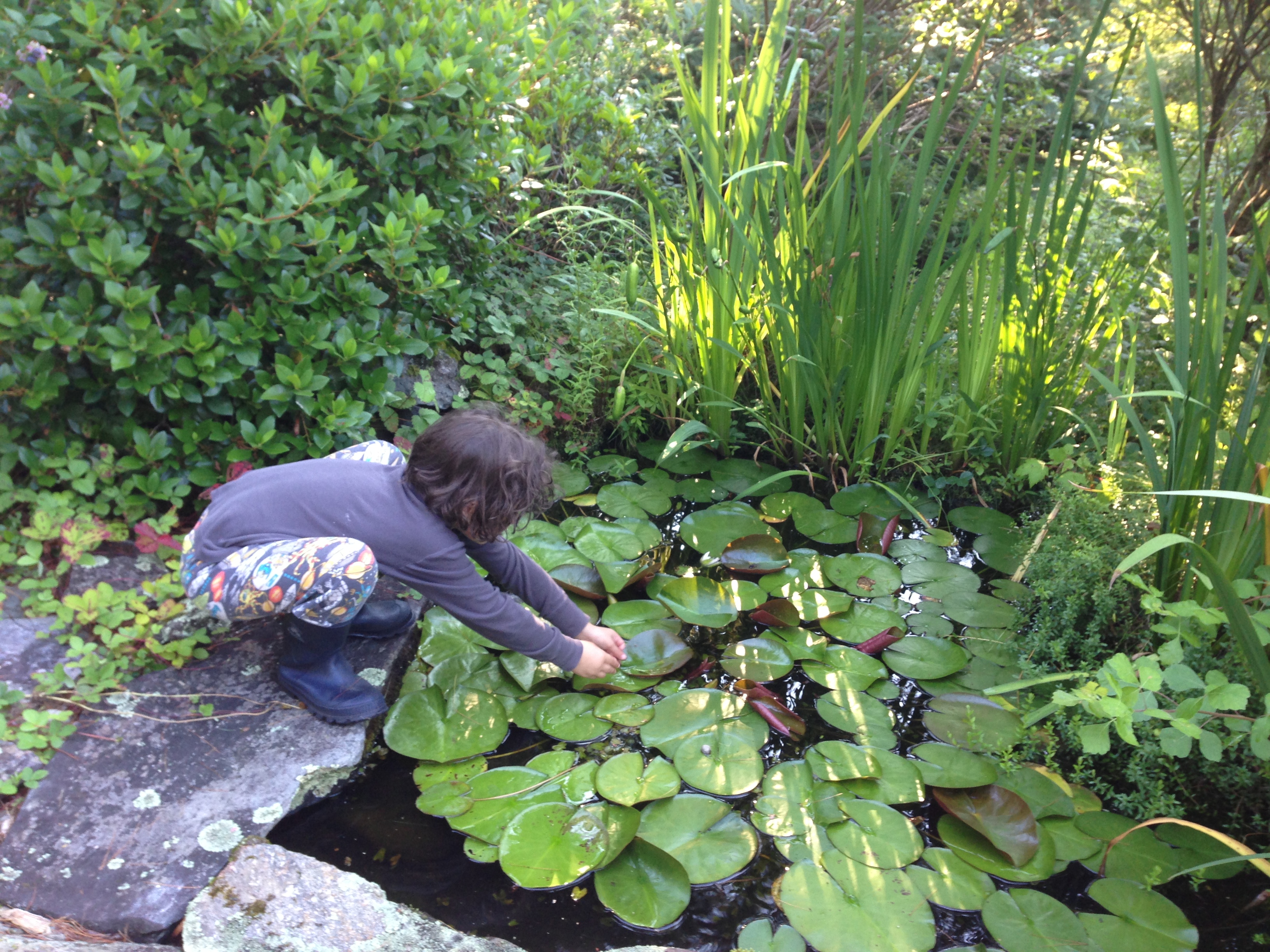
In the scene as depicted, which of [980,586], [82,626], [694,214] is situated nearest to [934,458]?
[980,586]

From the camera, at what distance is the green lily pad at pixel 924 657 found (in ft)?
6.19

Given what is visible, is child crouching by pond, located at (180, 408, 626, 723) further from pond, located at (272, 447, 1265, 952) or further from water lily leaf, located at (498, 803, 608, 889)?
water lily leaf, located at (498, 803, 608, 889)

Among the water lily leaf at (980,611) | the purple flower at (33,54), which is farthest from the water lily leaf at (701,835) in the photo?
the purple flower at (33,54)

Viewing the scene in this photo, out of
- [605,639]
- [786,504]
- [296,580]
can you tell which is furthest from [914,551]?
[296,580]

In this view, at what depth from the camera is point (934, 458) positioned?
2631 millimetres

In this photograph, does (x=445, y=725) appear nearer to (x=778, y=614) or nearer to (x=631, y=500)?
(x=778, y=614)

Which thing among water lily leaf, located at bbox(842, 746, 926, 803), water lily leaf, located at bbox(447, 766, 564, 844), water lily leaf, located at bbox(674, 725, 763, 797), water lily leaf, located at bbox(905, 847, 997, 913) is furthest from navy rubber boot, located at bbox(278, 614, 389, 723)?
water lily leaf, located at bbox(905, 847, 997, 913)

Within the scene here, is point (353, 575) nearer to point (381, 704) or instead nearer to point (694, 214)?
point (381, 704)

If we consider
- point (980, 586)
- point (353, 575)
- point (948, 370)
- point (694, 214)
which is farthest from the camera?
point (948, 370)

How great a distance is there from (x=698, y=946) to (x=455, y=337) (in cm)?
183

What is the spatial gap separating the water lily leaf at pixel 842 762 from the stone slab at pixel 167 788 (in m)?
0.94

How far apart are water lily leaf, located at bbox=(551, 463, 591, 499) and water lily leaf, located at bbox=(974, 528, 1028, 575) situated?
120 cm

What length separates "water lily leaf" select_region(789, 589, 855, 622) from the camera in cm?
205

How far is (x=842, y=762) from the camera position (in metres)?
1.64
